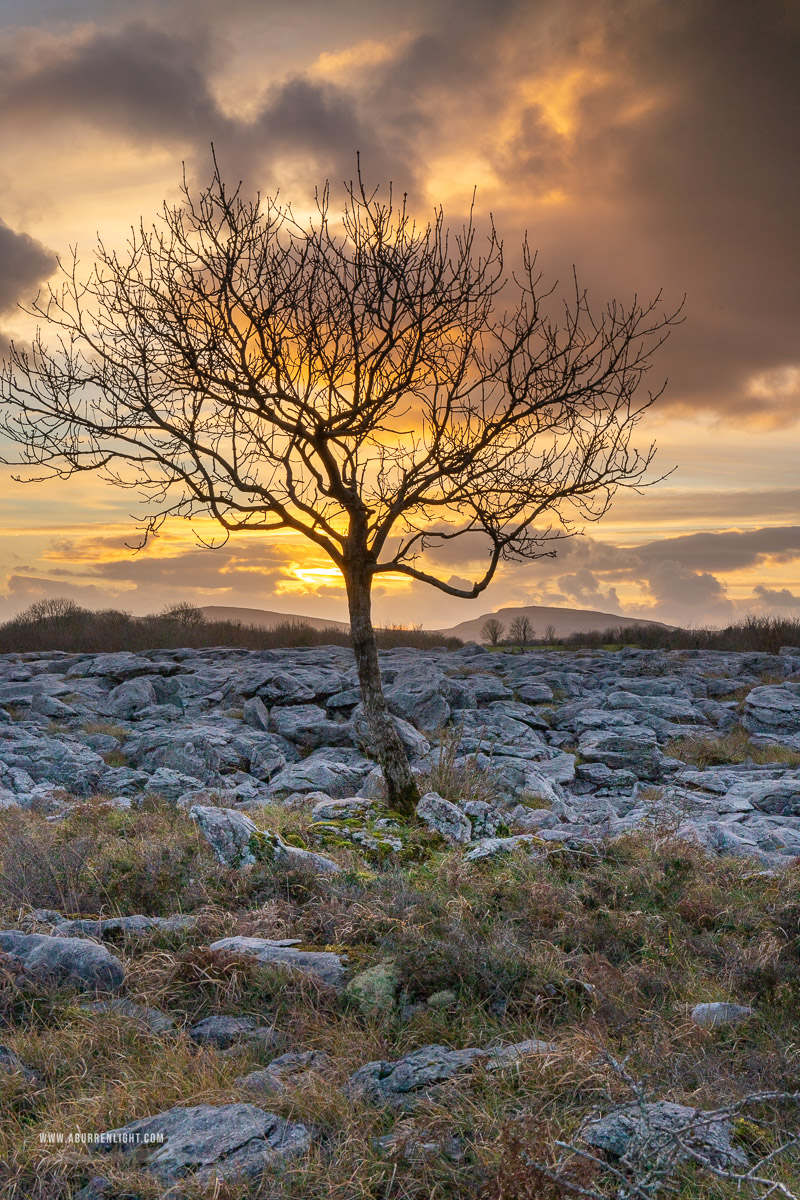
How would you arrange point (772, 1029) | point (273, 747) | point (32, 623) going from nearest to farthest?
1. point (772, 1029)
2. point (273, 747)
3. point (32, 623)

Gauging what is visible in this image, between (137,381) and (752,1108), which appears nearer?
(752,1108)

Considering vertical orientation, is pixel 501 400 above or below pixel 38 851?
above

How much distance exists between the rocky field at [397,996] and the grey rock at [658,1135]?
0.01 meters

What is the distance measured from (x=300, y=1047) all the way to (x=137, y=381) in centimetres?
688

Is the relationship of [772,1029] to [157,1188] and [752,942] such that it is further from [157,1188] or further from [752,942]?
[157,1188]

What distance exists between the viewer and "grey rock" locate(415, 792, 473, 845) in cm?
780

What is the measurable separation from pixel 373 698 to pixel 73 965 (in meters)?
4.50

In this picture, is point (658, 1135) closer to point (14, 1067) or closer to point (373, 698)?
point (14, 1067)

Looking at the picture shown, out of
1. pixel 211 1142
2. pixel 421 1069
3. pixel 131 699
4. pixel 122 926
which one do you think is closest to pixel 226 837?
pixel 122 926

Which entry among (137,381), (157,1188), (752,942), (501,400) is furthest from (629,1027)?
(137,381)

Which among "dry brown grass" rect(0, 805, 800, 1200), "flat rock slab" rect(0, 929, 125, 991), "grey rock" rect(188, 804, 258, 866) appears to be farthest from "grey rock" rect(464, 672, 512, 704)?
"flat rock slab" rect(0, 929, 125, 991)

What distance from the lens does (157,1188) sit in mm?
3047

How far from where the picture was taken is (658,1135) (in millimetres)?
3006

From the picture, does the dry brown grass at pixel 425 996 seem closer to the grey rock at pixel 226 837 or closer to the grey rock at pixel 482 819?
the grey rock at pixel 226 837
